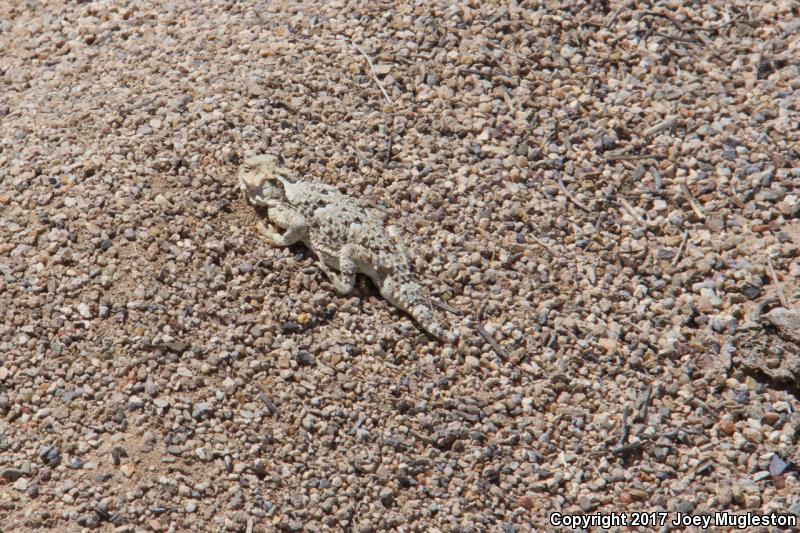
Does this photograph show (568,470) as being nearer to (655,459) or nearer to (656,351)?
(655,459)

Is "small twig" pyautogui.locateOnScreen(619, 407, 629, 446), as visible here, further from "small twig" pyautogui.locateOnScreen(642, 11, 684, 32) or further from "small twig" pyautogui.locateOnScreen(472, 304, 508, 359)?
"small twig" pyautogui.locateOnScreen(642, 11, 684, 32)

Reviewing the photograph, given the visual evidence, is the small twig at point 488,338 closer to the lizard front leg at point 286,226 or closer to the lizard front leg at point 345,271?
the lizard front leg at point 345,271

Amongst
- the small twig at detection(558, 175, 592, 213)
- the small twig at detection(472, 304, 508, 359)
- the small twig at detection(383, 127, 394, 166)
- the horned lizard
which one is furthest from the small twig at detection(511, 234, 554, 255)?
the small twig at detection(383, 127, 394, 166)

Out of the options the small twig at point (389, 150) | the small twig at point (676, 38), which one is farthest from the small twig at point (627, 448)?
the small twig at point (676, 38)

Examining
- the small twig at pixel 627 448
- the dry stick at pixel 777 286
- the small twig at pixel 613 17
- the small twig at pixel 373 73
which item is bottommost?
the small twig at pixel 627 448

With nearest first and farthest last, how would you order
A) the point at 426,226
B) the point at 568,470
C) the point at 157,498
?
1. the point at 157,498
2. the point at 568,470
3. the point at 426,226

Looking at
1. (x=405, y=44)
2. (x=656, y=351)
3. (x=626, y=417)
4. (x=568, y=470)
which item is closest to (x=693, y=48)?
(x=405, y=44)
